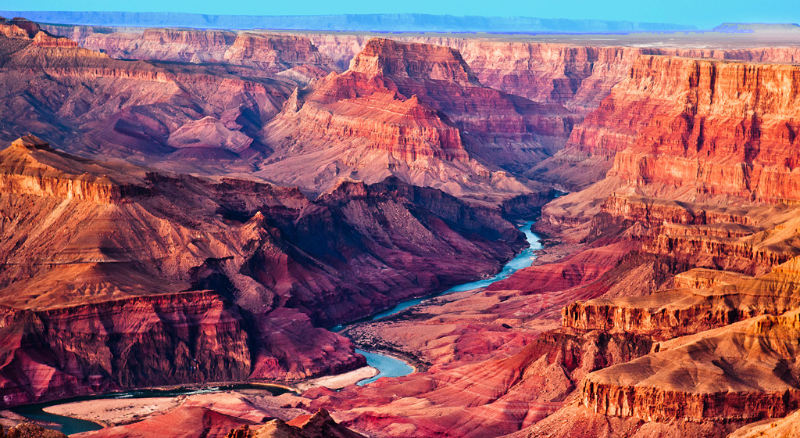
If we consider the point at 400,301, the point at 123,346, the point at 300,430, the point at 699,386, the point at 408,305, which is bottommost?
the point at 300,430

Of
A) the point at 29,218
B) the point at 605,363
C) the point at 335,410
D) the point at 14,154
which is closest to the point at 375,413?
the point at 335,410

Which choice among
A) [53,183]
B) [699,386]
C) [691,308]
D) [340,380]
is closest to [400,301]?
[340,380]

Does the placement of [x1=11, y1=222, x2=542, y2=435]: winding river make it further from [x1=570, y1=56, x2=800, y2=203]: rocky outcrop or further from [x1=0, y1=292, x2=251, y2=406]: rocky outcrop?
[x1=570, y1=56, x2=800, y2=203]: rocky outcrop

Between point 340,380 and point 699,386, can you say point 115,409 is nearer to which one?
point 340,380

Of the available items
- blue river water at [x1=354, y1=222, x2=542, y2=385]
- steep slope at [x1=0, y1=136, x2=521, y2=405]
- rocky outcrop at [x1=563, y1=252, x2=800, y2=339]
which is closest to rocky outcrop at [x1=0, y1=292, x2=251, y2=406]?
steep slope at [x1=0, y1=136, x2=521, y2=405]

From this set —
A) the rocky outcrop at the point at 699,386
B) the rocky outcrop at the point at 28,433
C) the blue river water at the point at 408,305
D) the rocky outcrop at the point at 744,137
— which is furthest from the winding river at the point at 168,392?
the rocky outcrop at the point at 744,137

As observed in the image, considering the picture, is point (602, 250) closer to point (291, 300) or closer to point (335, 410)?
point (291, 300)

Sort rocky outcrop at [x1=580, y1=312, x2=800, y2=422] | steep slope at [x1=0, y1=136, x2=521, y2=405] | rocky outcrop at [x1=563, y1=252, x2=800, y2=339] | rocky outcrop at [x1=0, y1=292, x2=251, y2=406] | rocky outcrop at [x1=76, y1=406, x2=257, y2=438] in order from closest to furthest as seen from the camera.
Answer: rocky outcrop at [x1=580, y1=312, x2=800, y2=422]
rocky outcrop at [x1=76, y1=406, x2=257, y2=438]
rocky outcrop at [x1=563, y1=252, x2=800, y2=339]
rocky outcrop at [x1=0, y1=292, x2=251, y2=406]
steep slope at [x1=0, y1=136, x2=521, y2=405]
